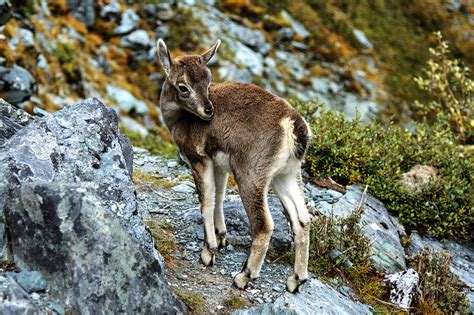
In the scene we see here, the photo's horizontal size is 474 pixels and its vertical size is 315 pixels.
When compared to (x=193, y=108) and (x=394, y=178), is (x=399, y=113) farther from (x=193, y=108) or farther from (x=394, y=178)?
(x=193, y=108)

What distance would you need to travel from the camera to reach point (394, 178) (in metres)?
12.2

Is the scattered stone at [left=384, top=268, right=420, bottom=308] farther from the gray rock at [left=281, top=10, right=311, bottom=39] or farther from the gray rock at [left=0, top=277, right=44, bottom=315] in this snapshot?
the gray rock at [left=281, top=10, right=311, bottom=39]

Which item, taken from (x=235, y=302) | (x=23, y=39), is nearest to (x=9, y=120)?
(x=235, y=302)

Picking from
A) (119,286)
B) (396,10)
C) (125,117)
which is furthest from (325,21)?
(119,286)

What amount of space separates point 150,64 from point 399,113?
9528 mm

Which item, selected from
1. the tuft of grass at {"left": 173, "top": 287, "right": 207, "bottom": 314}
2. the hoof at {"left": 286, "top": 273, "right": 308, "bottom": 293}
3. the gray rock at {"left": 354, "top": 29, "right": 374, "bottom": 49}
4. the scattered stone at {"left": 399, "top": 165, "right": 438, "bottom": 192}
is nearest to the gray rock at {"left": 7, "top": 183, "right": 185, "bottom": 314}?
the tuft of grass at {"left": 173, "top": 287, "right": 207, "bottom": 314}

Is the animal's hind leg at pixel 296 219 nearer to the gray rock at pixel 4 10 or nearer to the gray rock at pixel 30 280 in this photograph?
the gray rock at pixel 30 280

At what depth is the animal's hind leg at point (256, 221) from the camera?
25.5 ft

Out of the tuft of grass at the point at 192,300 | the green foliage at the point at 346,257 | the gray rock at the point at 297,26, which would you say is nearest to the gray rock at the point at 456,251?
the green foliage at the point at 346,257

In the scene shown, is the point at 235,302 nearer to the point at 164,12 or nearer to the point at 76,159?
the point at 76,159

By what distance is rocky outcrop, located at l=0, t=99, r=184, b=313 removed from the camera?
20.3 ft

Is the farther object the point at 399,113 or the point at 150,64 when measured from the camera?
the point at 399,113

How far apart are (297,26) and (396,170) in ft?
43.8

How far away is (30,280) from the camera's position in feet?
20.3
